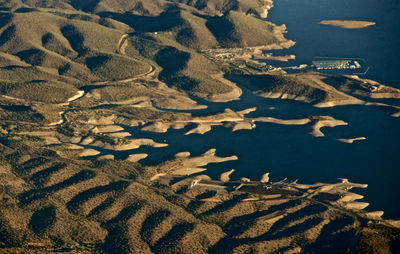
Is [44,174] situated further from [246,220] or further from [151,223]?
[246,220]

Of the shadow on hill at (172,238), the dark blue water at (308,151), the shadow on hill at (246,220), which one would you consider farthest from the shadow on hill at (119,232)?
the dark blue water at (308,151)

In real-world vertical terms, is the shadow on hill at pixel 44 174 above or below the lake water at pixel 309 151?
below

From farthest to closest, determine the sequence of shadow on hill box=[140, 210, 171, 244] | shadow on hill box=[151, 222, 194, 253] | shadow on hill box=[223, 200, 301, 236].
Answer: shadow on hill box=[223, 200, 301, 236] < shadow on hill box=[140, 210, 171, 244] < shadow on hill box=[151, 222, 194, 253]

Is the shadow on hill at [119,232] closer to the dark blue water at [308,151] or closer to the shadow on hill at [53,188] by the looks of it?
the shadow on hill at [53,188]

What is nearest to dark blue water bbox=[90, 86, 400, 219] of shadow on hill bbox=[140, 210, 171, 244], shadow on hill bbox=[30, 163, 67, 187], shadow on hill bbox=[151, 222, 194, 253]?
shadow on hill bbox=[30, 163, 67, 187]

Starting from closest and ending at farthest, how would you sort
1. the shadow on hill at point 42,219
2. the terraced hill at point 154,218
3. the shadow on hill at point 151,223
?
the terraced hill at point 154,218 → the shadow on hill at point 151,223 → the shadow on hill at point 42,219

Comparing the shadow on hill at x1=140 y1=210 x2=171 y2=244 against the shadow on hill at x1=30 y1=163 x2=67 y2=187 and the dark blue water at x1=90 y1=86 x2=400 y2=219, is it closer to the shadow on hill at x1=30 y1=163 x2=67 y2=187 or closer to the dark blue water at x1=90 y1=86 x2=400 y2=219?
the dark blue water at x1=90 y1=86 x2=400 y2=219

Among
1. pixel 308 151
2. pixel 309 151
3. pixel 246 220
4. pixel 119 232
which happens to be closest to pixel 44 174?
pixel 119 232

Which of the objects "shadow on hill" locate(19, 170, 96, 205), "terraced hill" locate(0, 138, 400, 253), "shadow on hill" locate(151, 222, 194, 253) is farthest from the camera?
"shadow on hill" locate(19, 170, 96, 205)

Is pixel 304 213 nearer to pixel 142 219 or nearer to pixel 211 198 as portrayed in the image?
pixel 211 198

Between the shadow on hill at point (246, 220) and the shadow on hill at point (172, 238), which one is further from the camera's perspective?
the shadow on hill at point (246, 220)

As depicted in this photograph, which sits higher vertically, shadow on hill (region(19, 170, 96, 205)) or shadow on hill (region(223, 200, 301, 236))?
shadow on hill (region(223, 200, 301, 236))
